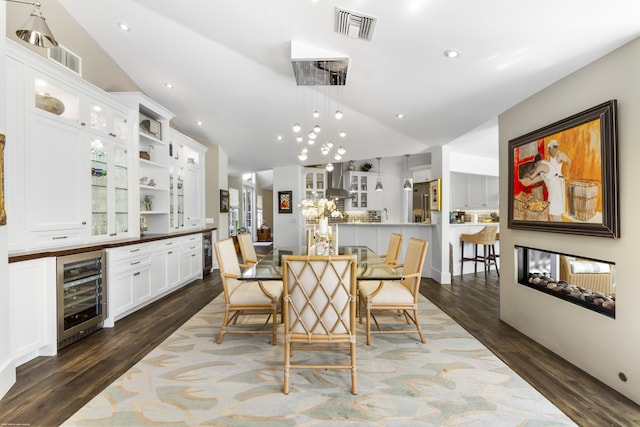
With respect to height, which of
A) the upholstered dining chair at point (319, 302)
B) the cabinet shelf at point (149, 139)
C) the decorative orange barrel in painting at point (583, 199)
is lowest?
the upholstered dining chair at point (319, 302)

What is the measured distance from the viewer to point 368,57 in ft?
9.87

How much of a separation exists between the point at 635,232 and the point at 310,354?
8.33 ft

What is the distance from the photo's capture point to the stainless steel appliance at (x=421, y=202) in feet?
26.8

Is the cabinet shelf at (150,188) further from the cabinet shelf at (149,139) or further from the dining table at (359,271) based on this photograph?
the dining table at (359,271)

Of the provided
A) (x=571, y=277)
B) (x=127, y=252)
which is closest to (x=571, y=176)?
(x=571, y=277)

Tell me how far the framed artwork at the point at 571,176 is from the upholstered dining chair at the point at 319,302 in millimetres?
1864

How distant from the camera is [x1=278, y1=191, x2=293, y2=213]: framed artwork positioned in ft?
28.0

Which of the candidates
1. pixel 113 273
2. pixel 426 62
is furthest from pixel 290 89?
pixel 113 273

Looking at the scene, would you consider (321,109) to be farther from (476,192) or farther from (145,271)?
(476,192)

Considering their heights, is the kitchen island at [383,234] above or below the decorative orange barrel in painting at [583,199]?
below

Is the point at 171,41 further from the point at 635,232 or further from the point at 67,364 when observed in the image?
the point at 635,232

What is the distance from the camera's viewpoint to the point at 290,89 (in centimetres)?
447

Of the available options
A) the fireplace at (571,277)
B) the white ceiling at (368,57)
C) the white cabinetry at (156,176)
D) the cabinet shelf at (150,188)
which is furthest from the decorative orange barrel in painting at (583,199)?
the white cabinetry at (156,176)

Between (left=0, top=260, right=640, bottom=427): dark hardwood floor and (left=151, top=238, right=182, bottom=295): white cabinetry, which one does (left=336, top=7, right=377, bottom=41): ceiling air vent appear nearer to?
(left=0, top=260, right=640, bottom=427): dark hardwood floor
